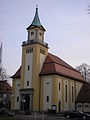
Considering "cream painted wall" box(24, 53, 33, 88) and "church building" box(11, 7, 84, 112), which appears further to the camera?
"cream painted wall" box(24, 53, 33, 88)

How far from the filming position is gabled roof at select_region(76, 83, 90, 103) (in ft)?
188

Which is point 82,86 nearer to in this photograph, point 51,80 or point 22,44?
point 51,80

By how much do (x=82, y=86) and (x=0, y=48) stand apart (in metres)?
37.8

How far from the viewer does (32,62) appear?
53.4 m

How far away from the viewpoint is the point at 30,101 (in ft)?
169

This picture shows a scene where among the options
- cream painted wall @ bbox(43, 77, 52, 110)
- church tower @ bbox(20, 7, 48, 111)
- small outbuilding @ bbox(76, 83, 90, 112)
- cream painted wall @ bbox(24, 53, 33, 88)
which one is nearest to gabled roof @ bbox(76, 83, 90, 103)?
small outbuilding @ bbox(76, 83, 90, 112)

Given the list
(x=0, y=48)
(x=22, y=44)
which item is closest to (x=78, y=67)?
Answer: (x=22, y=44)

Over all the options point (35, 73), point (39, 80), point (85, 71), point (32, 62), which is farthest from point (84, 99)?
point (85, 71)

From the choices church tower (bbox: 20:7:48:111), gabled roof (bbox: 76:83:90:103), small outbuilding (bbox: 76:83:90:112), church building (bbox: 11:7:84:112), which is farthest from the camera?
gabled roof (bbox: 76:83:90:103)

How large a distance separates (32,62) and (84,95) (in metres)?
16.9

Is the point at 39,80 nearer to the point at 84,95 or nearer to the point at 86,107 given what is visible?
the point at 86,107

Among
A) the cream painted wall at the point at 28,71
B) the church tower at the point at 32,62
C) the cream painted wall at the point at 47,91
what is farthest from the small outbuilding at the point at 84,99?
the cream painted wall at the point at 28,71

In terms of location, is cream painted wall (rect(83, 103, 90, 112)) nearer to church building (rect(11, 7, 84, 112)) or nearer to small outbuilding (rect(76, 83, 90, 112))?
small outbuilding (rect(76, 83, 90, 112))

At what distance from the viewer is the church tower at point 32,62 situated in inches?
2036
